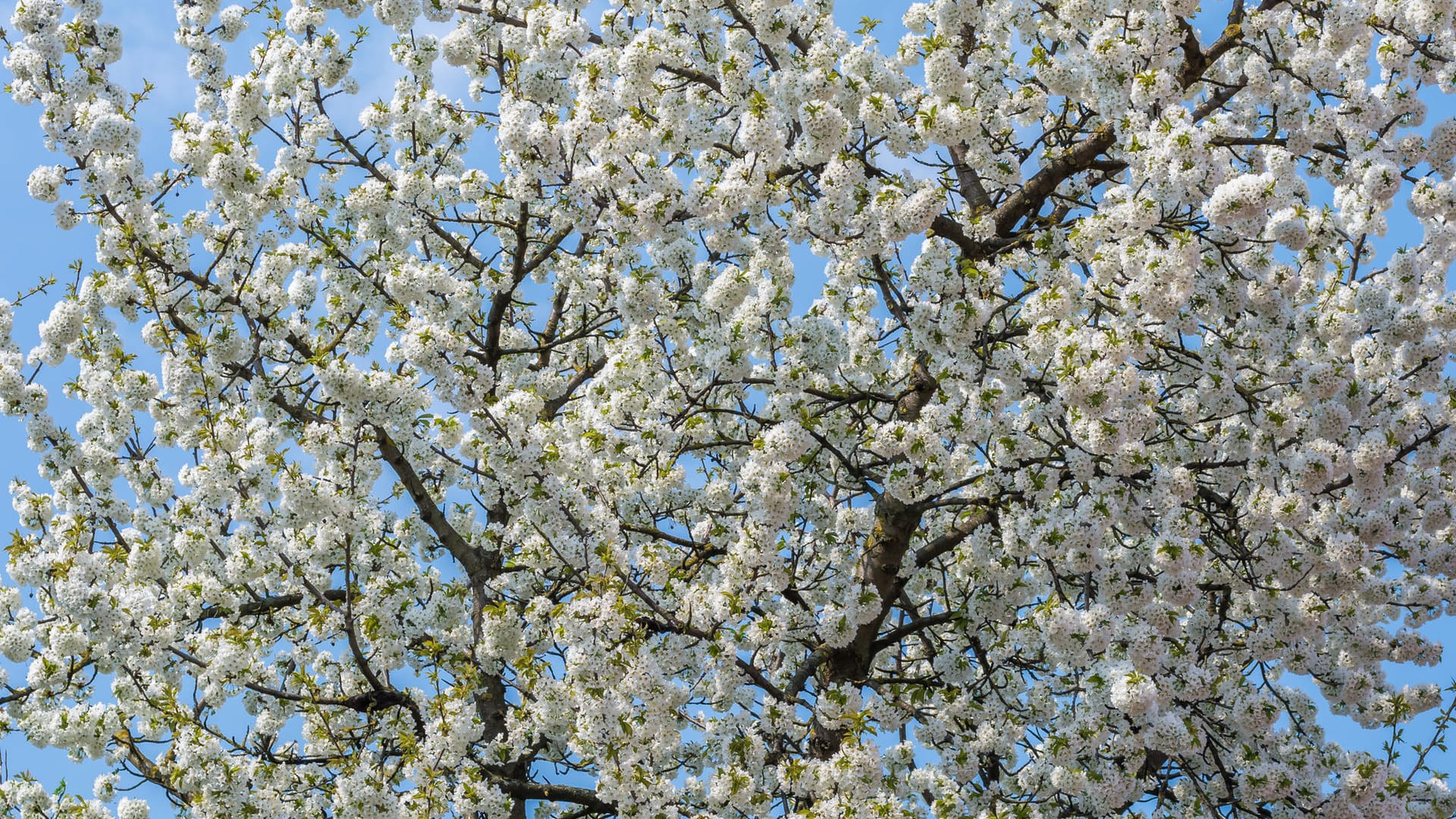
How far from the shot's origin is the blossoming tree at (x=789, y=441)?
31.0 feet

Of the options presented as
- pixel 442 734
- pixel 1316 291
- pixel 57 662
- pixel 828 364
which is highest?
pixel 1316 291

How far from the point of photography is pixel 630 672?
944 cm

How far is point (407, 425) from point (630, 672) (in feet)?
9.05

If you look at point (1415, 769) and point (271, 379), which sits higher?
point (271, 379)

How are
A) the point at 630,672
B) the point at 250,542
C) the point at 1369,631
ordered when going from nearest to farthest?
the point at 630,672, the point at 250,542, the point at 1369,631

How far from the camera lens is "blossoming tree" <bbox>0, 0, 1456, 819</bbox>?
9438 millimetres

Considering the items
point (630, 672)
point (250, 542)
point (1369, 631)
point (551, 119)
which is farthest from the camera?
point (1369, 631)

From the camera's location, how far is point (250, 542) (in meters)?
10.9

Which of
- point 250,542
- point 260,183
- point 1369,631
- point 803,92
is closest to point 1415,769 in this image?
point 1369,631

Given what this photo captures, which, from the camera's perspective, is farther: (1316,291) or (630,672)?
(1316,291)

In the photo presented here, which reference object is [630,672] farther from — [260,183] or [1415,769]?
[1415,769]

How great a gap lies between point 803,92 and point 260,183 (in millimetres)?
4964

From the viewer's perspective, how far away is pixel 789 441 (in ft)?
31.5

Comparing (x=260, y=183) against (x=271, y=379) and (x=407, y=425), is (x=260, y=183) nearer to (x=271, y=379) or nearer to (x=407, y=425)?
(x=271, y=379)
